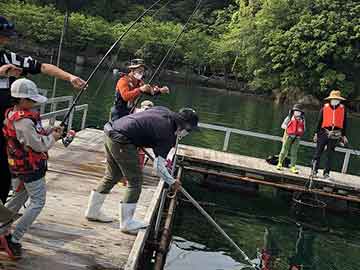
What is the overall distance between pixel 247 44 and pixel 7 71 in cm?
5025

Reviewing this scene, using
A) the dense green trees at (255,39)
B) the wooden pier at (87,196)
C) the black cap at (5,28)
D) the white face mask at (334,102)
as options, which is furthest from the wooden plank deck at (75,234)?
the dense green trees at (255,39)

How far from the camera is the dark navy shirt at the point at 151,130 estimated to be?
554cm

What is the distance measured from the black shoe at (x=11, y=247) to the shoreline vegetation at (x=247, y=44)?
41.2 metres

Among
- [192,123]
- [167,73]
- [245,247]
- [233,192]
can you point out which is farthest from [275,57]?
[192,123]

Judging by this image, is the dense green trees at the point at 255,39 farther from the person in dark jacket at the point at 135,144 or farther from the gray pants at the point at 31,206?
the gray pants at the point at 31,206

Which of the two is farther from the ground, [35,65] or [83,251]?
[35,65]

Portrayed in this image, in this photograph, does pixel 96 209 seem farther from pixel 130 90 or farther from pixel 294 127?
pixel 294 127

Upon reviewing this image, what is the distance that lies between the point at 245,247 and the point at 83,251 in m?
4.34

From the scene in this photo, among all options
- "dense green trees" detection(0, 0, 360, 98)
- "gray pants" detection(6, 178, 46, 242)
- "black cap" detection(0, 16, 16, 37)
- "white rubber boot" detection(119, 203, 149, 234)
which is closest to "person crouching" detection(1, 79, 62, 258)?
"gray pants" detection(6, 178, 46, 242)

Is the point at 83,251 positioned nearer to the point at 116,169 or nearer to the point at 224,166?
→ the point at 116,169

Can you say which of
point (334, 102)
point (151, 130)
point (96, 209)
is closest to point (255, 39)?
point (334, 102)

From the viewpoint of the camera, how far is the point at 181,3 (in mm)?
67000

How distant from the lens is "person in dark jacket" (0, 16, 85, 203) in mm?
4664

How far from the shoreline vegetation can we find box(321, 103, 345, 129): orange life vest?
3497 cm
